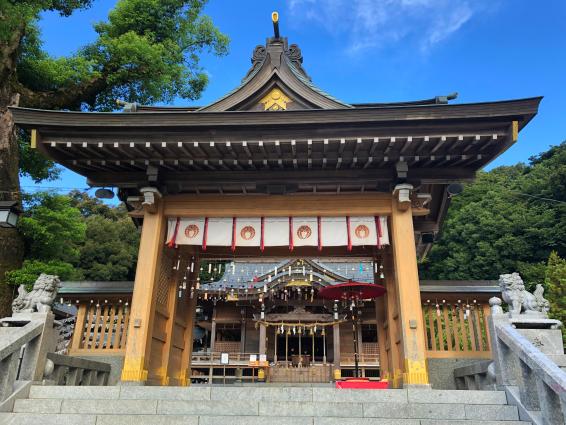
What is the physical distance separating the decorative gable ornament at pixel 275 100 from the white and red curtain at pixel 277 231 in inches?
89.9

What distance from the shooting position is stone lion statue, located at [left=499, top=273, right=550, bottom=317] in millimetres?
5600

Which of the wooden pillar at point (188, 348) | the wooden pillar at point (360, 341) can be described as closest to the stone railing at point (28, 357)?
the wooden pillar at point (188, 348)

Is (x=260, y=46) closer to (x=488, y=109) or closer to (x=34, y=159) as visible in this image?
(x=488, y=109)

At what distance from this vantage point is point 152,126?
6688 mm

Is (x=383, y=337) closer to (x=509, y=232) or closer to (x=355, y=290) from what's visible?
(x=355, y=290)

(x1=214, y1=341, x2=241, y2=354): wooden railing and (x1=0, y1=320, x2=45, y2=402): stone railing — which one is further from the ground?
(x1=214, y1=341, x2=241, y2=354): wooden railing

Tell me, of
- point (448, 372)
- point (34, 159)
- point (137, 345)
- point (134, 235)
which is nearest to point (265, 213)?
point (137, 345)

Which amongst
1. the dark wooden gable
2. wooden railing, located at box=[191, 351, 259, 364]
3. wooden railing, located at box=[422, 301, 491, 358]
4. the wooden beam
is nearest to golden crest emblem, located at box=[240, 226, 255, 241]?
the wooden beam

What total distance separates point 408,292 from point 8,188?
9.90 m

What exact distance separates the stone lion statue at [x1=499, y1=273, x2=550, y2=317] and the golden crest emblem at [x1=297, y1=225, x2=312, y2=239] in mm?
3354

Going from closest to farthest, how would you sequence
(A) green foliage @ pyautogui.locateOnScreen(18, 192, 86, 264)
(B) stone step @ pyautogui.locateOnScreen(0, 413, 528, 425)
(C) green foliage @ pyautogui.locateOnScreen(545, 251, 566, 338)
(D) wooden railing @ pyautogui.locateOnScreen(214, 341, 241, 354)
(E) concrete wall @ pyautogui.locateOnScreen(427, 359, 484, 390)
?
1. (B) stone step @ pyautogui.locateOnScreen(0, 413, 528, 425)
2. (E) concrete wall @ pyautogui.locateOnScreen(427, 359, 484, 390)
3. (A) green foliage @ pyautogui.locateOnScreen(18, 192, 86, 264)
4. (C) green foliage @ pyautogui.locateOnScreen(545, 251, 566, 338)
5. (D) wooden railing @ pyautogui.locateOnScreen(214, 341, 241, 354)

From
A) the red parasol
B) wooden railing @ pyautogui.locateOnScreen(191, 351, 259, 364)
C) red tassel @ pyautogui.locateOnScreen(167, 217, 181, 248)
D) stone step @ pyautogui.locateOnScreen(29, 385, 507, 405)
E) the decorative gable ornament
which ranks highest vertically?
the decorative gable ornament

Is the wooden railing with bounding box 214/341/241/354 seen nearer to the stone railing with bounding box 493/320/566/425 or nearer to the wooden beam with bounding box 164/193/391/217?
the wooden beam with bounding box 164/193/391/217

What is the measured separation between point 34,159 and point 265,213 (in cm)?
898
